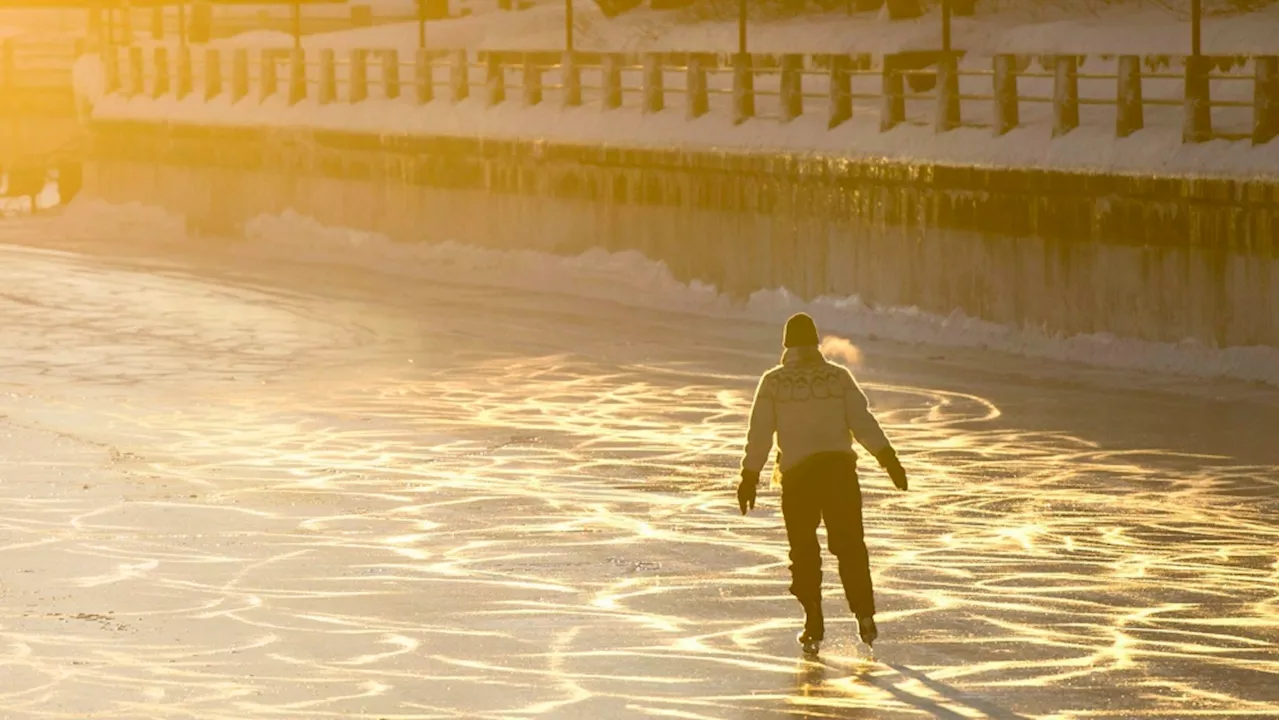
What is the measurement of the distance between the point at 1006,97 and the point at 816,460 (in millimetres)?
16507

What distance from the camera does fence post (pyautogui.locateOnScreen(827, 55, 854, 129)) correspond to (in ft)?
101

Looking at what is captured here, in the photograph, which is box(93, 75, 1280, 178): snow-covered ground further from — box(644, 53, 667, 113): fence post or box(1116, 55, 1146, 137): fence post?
box(644, 53, 667, 113): fence post

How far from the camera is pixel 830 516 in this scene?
38.4 ft

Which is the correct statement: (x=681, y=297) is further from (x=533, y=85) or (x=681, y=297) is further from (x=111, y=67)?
(x=111, y=67)

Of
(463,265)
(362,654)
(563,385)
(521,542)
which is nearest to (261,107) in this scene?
(463,265)

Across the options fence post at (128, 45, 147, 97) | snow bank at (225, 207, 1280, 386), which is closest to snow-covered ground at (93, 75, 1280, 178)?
snow bank at (225, 207, 1280, 386)

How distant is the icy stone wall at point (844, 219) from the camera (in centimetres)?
2403

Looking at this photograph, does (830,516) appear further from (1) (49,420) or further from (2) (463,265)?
(2) (463,265)

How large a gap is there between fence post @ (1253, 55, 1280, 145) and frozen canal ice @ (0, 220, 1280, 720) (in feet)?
7.54

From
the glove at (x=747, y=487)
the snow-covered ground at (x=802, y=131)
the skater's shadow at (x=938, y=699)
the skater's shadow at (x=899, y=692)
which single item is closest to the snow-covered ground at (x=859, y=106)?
the snow-covered ground at (x=802, y=131)

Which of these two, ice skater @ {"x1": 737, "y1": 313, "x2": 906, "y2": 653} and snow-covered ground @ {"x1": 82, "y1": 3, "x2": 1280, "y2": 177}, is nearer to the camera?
ice skater @ {"x1": 737, "y1": 313, "x2": 906, "y2": 653}

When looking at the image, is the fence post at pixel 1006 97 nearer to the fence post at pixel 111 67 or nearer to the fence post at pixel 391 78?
the fence post at pixel 391 78

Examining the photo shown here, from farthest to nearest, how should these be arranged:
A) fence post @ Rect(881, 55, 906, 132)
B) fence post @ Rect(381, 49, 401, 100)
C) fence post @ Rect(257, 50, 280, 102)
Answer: fence post @ Rect(257, 50, 280, 102) → fence post @ Rect(381, 49, 401, 100) → fence post @ Rect(881, 55, 906, 132)

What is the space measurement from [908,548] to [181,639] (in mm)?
4415
